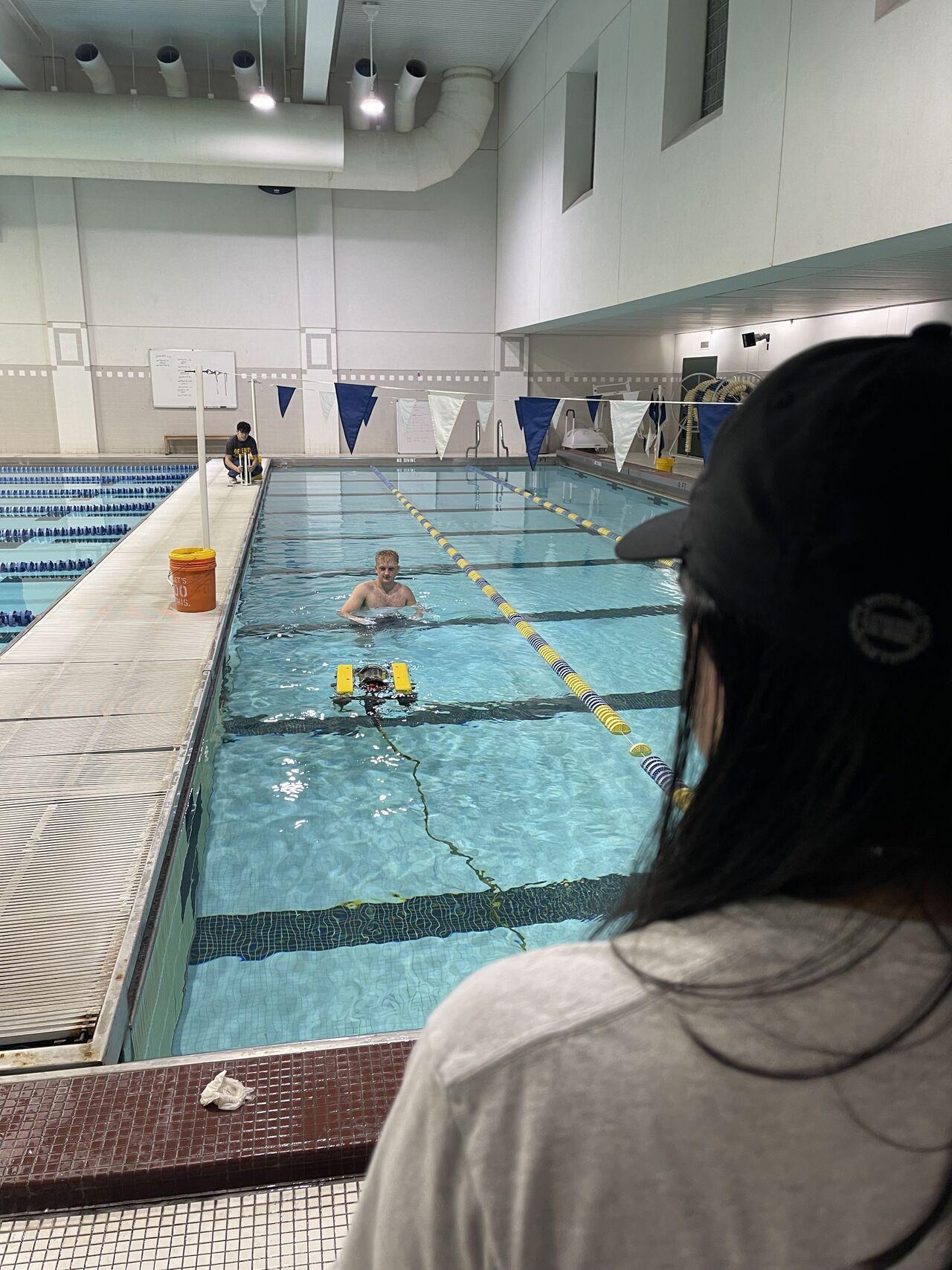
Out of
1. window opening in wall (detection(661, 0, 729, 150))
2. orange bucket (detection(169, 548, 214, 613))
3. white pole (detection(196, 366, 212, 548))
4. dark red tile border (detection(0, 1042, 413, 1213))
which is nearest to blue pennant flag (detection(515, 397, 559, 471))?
window opening in wall (detection(661, 0, 729, 150))

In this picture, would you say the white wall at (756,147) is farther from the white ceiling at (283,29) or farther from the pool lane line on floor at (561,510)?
the pool lane line on floor at (561,510)

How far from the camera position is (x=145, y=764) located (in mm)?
3266

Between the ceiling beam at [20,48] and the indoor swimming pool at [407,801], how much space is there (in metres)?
10.1

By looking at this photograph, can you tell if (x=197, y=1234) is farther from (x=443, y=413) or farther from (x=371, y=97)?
(x=371, y=97)

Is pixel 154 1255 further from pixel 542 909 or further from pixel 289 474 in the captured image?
pixel 289 474

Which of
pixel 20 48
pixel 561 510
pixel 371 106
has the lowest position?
pixel 561 510

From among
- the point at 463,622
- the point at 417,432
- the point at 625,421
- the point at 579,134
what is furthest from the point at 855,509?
the point at 417,432

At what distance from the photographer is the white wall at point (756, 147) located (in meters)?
5.26

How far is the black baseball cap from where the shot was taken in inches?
18.7

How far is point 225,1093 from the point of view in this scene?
5.34 feet

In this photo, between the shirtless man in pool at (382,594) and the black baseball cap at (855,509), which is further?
the shirtless man in pool at (382,594)

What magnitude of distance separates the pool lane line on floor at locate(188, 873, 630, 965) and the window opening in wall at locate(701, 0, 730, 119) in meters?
8.53

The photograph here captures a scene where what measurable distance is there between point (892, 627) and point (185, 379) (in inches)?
691

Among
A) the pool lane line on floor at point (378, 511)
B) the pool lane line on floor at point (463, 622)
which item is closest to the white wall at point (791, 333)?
the pool lane line on floor at point (463, 622)
